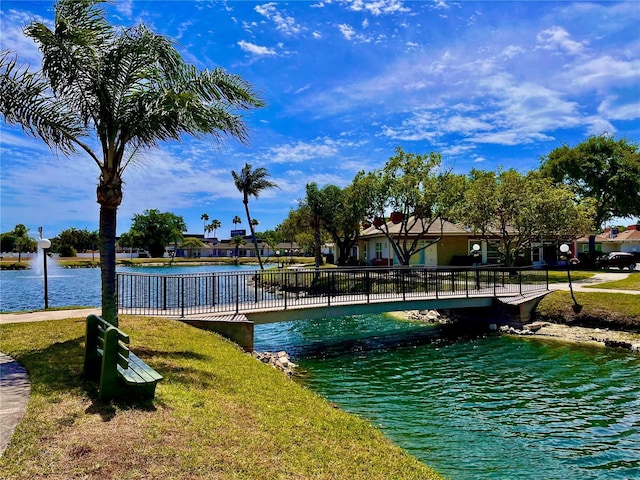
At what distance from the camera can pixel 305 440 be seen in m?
5.05

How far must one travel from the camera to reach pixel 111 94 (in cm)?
844

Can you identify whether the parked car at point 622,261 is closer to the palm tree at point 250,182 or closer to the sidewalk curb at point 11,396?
the palm tree at point 250,182

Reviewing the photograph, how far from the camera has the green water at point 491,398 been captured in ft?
21.8

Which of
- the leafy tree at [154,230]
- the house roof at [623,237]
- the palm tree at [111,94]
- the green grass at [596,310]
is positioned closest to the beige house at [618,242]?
the house roof at [623,237]

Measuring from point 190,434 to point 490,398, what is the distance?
7.32 metres

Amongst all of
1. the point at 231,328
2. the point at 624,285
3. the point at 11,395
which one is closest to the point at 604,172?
the point at 624,285

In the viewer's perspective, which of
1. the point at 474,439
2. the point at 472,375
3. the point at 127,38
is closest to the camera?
the point at 474,439

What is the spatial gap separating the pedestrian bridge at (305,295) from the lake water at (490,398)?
A: 1.59 metres

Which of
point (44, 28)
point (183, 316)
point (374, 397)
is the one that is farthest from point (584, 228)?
point (44, 28)

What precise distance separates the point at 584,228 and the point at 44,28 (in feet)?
94.6

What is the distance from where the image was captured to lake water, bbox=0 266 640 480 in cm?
665

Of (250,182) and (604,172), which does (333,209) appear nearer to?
(250,182)

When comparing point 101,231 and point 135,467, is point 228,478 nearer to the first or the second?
point 135,467

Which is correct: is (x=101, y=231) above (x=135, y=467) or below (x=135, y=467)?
above
